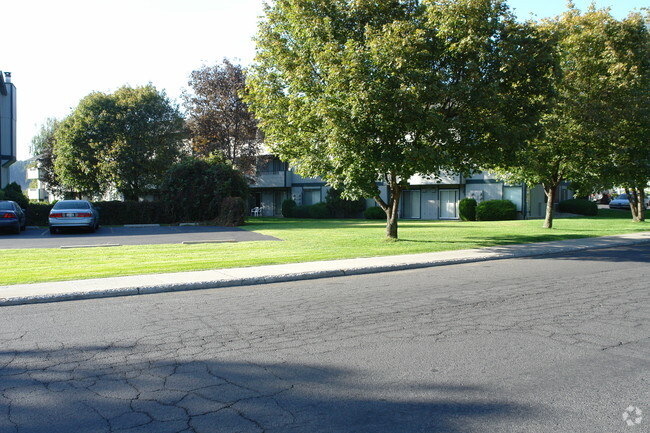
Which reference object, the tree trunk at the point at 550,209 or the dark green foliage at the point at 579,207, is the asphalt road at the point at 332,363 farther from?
the dark green foliage at the point at 579,207

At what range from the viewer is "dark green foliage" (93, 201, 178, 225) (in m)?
32.6

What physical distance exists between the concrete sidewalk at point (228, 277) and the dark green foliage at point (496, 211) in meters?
21.5

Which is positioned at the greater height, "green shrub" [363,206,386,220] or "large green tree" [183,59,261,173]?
"large green tree" [183,59,261,173]

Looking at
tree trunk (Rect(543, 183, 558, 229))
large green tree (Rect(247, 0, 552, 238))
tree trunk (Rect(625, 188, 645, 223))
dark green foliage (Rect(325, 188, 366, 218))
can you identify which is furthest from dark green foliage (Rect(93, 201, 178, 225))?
tree trunk (Rect(625, 188, 645, 223))

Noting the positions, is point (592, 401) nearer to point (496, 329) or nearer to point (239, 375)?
point (496, 329)

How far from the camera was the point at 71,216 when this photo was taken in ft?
79.8

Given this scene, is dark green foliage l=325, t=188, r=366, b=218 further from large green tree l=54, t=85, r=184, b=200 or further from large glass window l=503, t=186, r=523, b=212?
large green tree l=54, t=85, r=184, b=200

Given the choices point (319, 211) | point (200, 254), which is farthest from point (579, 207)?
point (200, 254)

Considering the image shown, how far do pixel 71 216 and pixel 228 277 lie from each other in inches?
671

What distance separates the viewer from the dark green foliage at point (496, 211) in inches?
1459

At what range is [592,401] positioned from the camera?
423cm

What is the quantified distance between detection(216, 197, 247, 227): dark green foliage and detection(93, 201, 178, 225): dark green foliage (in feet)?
14.6

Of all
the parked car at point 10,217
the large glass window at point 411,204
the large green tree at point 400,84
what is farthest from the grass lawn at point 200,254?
the large glass window at point 411,204

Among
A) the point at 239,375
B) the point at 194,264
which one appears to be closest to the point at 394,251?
the point at 194,264
